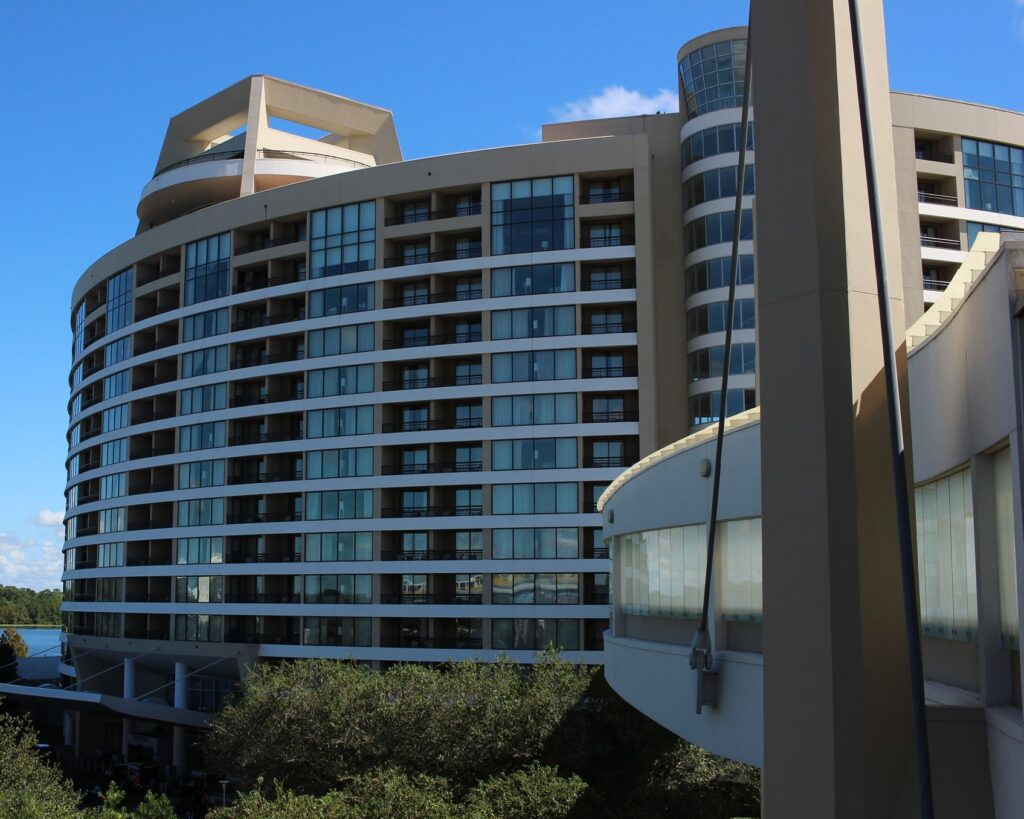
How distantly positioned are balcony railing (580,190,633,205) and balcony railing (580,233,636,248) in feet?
6.88

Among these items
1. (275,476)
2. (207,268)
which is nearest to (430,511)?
(275,476)

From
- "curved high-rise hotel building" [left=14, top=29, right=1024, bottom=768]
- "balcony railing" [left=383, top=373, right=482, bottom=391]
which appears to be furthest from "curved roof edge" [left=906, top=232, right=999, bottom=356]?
"balcony railing" [left=383, top=373, right=482, bottom=391]

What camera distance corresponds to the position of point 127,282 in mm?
78125

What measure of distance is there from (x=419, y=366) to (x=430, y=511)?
8.76 meters

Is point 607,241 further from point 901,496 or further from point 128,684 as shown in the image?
point 901,496

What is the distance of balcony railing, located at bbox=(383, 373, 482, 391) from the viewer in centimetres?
6312

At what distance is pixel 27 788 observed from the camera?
36062 mm

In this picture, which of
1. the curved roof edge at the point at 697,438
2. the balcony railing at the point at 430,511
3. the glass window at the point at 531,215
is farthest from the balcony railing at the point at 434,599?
the curved roof edge at the point at 697,438

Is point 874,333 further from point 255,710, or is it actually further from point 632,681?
point 255,710

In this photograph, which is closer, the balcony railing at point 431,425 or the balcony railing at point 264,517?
the balcony railing at point 431,425

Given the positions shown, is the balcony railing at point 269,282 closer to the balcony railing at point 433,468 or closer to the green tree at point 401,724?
the balcony railing at point 433,468

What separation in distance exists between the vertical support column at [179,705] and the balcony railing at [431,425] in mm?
21299

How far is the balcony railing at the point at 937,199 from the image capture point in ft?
190

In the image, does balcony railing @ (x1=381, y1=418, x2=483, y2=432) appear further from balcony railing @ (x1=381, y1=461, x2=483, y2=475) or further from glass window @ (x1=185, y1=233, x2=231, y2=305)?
glass window @ (x1=185, y1=233, x2=231, y2=305)
